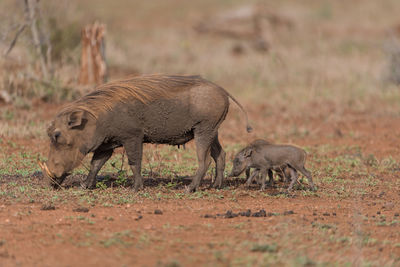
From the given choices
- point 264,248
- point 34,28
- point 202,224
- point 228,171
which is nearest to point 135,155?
point 202,224

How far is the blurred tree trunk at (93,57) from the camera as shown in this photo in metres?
13.4

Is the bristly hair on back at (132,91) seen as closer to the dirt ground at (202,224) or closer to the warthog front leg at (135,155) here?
the warthog front leg at (135,155)

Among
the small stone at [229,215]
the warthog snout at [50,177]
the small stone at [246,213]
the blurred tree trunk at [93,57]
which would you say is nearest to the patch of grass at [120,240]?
the small stone at [229,215]

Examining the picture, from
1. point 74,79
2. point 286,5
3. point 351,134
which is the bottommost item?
point 351,134

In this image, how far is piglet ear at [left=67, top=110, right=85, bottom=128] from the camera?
23.7 feet

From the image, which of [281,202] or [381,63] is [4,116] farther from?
[381,63]

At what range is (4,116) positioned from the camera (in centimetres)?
1199

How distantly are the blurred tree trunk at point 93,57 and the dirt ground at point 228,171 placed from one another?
1.28 ft

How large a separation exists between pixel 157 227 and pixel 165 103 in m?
2.10

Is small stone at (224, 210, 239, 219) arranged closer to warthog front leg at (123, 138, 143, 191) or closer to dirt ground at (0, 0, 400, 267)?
dirt ground at (0, 0, 400, 267)

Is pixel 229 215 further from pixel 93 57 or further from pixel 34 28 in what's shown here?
pixel 34 28

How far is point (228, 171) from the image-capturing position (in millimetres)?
9320

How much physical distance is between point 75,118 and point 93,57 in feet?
21.0

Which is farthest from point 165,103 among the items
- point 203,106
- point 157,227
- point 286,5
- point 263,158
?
point 286,5
